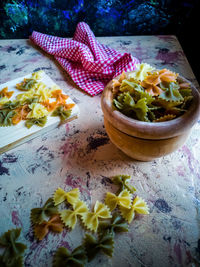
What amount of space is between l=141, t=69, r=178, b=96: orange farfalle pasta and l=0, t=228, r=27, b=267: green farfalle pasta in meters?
0.51

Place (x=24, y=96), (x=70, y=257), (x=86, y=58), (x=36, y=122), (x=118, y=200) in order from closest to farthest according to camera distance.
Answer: (x=70, y=257), (x=118, y=200), (x=36, y=122), (x=24, y=96), (x=86, y=58)

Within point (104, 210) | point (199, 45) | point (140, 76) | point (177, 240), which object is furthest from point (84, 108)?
point (199, 45)

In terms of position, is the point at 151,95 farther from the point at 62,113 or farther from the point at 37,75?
the point at 37,75

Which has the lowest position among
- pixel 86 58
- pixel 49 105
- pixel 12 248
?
pixel 12 248

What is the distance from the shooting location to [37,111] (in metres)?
0.81

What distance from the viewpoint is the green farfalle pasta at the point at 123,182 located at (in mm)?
613

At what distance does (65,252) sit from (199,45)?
111 cm

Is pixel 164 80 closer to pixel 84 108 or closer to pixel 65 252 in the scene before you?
pixel 84 108

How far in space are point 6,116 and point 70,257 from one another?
538mm

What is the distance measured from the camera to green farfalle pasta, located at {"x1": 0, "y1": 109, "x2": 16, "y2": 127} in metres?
0.78

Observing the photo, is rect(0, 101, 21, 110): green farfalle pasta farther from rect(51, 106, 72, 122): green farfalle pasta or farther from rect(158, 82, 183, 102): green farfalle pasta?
rect(158, 82, 183, 102): green farfalle pasta

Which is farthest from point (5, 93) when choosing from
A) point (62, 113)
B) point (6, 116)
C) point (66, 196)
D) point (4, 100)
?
point (66, 196)

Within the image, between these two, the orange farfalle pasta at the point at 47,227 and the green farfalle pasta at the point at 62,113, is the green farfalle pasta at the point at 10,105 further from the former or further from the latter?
the orange farfalle pasta at the point at 47,227

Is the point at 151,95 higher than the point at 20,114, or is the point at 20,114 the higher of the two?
the point at 151,95
